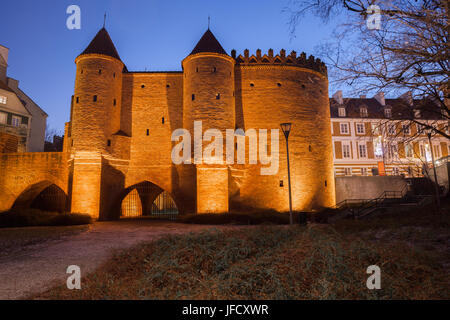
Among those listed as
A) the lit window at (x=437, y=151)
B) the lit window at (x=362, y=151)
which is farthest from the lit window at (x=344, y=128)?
the lit window at (x=437, y=151)

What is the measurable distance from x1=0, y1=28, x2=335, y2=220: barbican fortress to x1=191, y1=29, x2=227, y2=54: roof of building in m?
0.08

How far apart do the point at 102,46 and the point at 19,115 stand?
1687 centimetres

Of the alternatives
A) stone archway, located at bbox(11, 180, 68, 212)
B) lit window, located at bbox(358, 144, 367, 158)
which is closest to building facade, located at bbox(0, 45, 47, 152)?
stone archway, located at bbox(11, 180, 68, 212)

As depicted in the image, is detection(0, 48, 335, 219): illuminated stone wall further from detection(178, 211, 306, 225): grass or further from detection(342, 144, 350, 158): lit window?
detection(342, 144, 350, 158): lit window

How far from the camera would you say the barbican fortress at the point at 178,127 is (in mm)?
20531

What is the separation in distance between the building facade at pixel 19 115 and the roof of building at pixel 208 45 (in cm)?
1773

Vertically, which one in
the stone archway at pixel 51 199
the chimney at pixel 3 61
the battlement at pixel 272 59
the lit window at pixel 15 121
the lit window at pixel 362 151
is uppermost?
the chimney at pixel 3 61

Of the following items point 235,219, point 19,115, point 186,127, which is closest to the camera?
point 235,219

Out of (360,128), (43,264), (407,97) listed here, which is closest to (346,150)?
(360,128)

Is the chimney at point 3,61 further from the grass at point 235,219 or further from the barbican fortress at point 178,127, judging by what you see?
the grass at point 235,219

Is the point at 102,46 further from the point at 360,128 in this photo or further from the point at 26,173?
the point at 360,128

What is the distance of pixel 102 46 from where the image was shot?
22.6m

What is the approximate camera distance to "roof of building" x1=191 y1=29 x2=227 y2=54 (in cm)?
2194

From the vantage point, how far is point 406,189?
26.1m
